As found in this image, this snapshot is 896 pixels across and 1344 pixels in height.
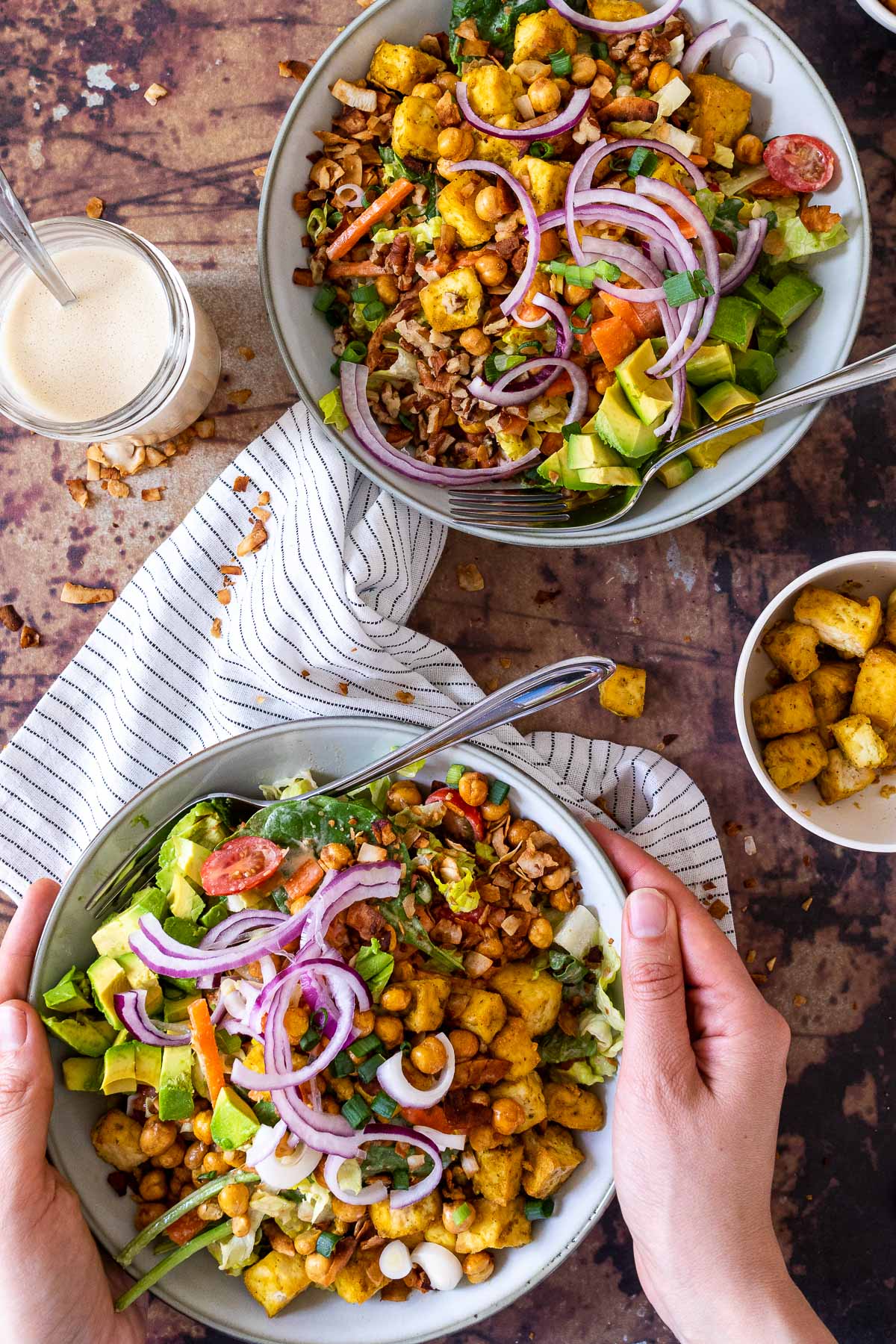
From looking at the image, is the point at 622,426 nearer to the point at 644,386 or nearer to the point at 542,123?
the point at 644,386

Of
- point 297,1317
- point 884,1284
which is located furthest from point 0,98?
point 884,1284

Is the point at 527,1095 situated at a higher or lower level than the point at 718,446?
lower

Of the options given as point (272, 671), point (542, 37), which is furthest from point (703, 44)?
point (272, 671)

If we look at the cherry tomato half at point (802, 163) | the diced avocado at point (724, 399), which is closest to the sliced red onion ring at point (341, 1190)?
the diced avocado at point (724, 399)

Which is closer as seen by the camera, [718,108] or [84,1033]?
[84,1033]

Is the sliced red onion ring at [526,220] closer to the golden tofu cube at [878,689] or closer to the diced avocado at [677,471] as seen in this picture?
the diced avocado at [677,471]

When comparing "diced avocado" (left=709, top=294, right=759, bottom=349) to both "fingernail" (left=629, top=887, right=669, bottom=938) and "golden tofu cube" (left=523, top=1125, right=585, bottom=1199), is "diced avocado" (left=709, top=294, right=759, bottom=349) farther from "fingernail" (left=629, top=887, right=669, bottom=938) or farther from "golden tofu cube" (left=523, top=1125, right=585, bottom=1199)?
"golden tofu cube" (left=523, top=1125, right=585, bottom=1199)

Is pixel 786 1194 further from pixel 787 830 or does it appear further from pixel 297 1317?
pixel 297 1317
